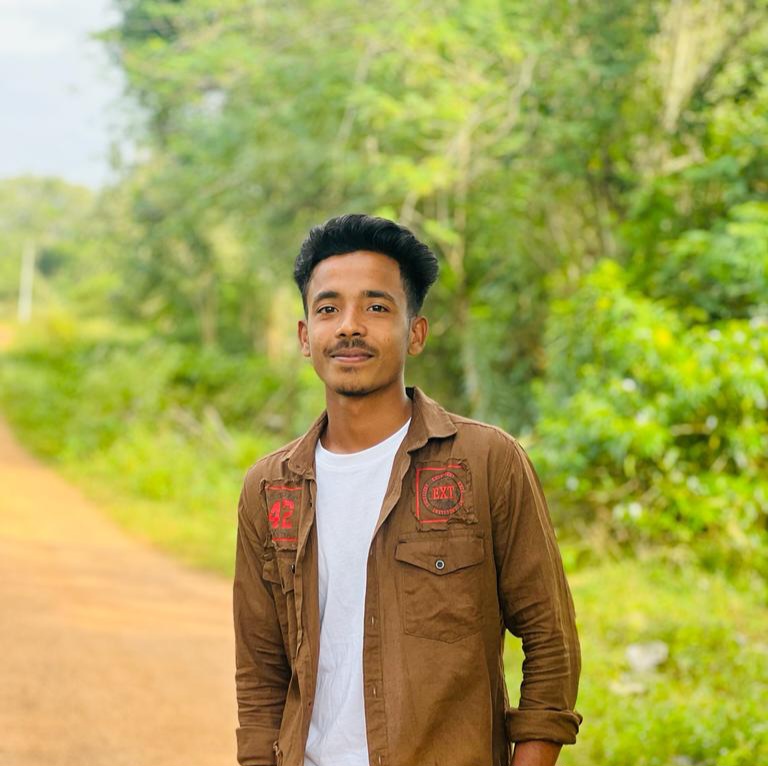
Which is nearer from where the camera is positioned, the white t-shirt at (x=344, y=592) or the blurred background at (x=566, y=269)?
the white t-shirt at (x=344, y=592)

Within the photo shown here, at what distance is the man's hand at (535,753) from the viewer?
6.77 ft

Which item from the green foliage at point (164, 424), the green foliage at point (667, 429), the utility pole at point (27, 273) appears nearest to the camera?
the green foliage at point (667, 429)

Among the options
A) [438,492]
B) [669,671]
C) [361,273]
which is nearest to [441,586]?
[438,492]

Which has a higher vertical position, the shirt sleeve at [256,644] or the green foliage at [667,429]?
the green foliage at [667,429]

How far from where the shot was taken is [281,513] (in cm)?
223

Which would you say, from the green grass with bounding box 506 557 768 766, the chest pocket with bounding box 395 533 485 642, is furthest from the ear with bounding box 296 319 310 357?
the green grass with bounding box 506 557 768 766

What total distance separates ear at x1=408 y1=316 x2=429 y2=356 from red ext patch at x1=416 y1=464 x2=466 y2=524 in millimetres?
291

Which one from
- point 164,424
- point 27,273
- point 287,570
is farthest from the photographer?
point 27,273

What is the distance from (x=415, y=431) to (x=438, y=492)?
5.4 inches

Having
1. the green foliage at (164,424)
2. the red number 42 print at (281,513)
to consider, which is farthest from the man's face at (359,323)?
the green foliage at (164,424)

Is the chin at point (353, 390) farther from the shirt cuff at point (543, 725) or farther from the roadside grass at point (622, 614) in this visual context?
the roadside grass at point (622, 614)

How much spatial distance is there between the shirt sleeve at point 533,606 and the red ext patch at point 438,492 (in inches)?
2.8

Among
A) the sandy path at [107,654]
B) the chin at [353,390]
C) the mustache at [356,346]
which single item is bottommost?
the sandy path at [107,654]

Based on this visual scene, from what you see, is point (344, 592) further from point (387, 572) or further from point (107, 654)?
point (107, 654)
